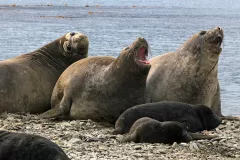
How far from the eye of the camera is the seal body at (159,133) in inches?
299

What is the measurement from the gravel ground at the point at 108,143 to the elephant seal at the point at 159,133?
0.13m

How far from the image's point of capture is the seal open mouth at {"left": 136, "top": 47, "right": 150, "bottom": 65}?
929 cm

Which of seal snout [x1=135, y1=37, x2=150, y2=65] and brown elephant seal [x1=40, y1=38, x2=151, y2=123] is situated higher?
seal snout [x1=135, y1=37, x2=150, y2=65]

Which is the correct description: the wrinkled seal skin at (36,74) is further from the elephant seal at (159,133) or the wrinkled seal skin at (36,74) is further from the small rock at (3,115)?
the elephant seal at (159,133)

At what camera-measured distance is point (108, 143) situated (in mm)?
7668

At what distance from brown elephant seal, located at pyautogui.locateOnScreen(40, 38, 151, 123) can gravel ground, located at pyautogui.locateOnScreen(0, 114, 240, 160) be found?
251 millimetres

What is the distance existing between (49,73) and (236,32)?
24.5 m

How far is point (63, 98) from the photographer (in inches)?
390

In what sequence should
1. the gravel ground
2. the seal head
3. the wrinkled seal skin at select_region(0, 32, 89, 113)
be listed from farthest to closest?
the seal head
the wrinkled seal skin at select_region(0, 32, 89, 113)
the gravel ground

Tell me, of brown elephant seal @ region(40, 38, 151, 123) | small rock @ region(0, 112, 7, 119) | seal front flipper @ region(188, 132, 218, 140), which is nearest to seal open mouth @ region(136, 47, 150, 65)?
brown elephant seal @ region(40, 38, 151, 123)

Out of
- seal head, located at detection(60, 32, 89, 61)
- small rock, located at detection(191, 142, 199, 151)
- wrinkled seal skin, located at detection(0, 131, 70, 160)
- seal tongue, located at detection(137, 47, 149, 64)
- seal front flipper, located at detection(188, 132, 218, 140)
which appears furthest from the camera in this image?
seal head, located at detection(60, 32, 89, 61)

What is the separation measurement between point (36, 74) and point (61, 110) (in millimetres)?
1309

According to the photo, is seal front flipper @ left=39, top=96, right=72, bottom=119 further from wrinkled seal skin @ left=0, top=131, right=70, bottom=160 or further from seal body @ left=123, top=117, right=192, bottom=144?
wrinkled seal skin @ left=0, top=131, right=70, bottom=160

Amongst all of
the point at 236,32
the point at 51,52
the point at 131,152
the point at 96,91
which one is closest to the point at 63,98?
the point at 96,91
